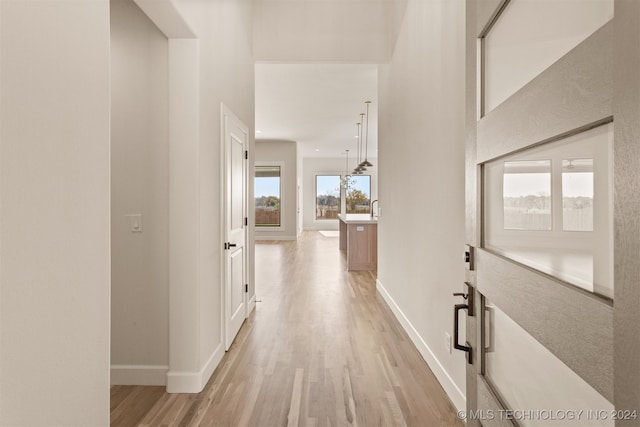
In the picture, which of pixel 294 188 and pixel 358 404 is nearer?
pixel 358 404

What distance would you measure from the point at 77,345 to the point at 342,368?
1975mm

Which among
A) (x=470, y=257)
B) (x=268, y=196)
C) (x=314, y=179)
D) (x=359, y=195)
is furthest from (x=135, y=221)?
(x=359, y=195)

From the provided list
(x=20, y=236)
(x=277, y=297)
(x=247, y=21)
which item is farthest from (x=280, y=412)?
(x=247, y=21)

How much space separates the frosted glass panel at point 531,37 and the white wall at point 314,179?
46.7 ft

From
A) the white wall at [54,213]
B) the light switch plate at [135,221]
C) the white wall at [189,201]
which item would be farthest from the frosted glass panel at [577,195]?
the light switch plate at [135,221]

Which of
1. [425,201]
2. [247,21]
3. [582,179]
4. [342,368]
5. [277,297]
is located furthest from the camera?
[277,297]

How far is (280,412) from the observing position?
2248mm

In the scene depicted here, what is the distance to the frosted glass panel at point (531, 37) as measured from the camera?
2.35ft

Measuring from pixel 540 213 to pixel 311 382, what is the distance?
2147 millimetres

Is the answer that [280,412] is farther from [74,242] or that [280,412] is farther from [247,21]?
[247,21]

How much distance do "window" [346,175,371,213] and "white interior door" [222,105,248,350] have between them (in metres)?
11.5

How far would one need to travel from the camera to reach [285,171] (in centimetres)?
1201

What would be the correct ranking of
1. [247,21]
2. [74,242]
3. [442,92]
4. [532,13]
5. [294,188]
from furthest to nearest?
[294,188], [247,21], [442,92], [74,242], [532,13]

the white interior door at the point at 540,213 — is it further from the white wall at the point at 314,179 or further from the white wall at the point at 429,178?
the white wall at the point at 314,179
